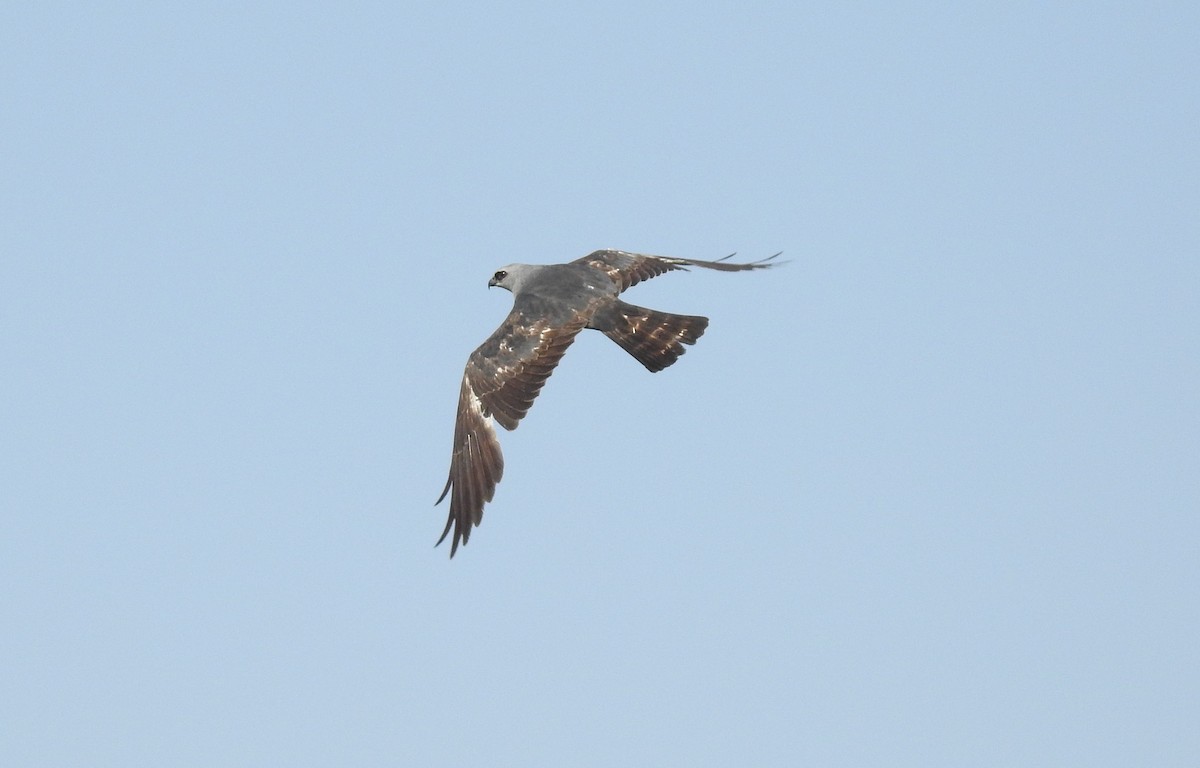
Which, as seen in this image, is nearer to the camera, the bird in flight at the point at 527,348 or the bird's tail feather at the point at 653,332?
the bird in flight at the point at 527,348

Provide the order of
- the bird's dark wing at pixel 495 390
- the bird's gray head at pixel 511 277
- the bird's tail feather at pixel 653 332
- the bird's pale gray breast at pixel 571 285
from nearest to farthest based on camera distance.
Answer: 1. the bird's dark wing at pixel 495 390
2. the bird's tail feather at pixel 653 332
3. the bird's pale gray breast at pixel 571 285
4. the bird's gray head at pixel 511 277

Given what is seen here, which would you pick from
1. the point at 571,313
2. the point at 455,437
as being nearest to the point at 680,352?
the point at 571,313

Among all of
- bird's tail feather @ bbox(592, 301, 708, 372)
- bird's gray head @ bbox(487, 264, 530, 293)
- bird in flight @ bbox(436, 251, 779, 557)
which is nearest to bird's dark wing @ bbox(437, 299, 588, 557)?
bird in flight @ bbox(436, 251, 779, 557)

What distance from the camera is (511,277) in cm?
2298

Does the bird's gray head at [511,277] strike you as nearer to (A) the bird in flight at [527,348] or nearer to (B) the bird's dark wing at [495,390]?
(A) the bird in flight at [527,348]

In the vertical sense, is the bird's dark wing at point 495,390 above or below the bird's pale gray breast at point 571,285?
below

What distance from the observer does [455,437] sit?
827 inches

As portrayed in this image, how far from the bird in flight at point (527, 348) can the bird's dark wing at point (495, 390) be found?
1 cm

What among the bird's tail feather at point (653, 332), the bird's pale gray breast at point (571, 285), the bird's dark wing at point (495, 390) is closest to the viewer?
the bird's dark wing at point (495, 390)

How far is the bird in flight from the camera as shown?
20.5 m

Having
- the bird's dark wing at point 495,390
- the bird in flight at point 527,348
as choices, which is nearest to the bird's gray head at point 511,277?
the bird in flight at point 527,348

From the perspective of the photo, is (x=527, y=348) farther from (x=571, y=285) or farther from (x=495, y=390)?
(x=571, y=285)

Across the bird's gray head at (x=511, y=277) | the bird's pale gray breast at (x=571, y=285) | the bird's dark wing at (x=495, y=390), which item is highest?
the bird's gray head at (x=511, y=277)

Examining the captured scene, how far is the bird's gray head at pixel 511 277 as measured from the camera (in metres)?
22.7
